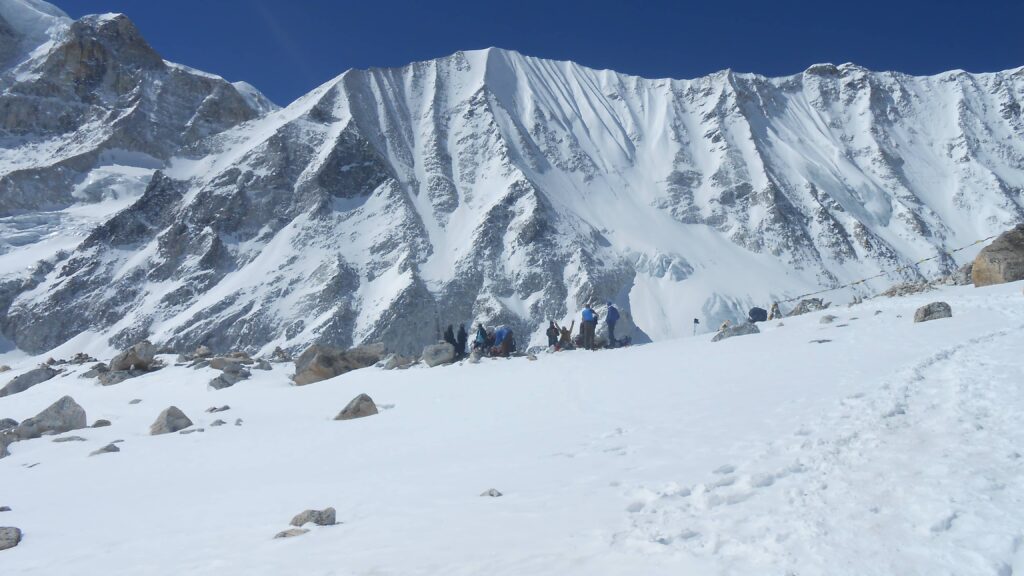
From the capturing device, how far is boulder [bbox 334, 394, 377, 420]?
1476cm

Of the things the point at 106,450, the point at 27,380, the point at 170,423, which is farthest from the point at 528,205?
the point at 106,450

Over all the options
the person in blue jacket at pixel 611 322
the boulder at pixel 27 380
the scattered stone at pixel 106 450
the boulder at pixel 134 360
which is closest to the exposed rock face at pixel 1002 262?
the person in blue jacket at pixel 611 322

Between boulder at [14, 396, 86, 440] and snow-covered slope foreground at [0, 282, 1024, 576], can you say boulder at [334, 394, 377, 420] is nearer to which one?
snow-covered slope foreground at [0, 282, 1024, 576]

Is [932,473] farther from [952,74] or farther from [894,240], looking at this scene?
[952,74]

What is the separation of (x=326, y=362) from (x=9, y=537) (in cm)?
1444

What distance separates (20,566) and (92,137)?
130 m

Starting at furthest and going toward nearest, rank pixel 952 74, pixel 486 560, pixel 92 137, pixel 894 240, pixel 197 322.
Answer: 1. pixel 952 74
2. pixel 92 137
3. pixel 894 240
4. pixel 197 322
5. pixel 486 560

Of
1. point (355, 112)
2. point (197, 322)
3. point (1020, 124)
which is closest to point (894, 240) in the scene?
point (1020, 124)

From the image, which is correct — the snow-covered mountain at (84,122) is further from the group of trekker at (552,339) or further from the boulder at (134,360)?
the group of trekker at (552,339)

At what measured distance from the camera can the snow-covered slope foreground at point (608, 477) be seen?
5324 mm

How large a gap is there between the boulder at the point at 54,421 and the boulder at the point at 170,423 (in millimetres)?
2499

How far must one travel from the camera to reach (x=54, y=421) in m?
16.0

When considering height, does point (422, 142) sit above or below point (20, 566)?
above

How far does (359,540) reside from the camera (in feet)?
21.0
